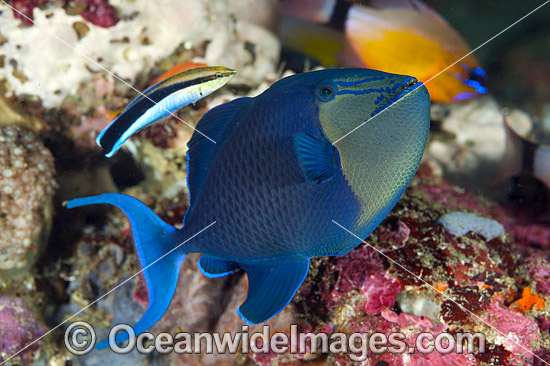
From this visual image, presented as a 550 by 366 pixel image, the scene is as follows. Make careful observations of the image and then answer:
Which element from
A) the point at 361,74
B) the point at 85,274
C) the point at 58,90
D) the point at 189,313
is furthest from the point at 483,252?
the point at 58,90

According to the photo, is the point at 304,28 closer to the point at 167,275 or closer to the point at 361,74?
the point at 361,74

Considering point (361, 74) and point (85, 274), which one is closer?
point (361, 74)

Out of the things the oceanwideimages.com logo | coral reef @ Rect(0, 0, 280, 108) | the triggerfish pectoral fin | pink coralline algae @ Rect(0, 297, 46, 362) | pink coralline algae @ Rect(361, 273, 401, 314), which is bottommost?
pink coralline algae @ Rect(0, 297, 46, 362)

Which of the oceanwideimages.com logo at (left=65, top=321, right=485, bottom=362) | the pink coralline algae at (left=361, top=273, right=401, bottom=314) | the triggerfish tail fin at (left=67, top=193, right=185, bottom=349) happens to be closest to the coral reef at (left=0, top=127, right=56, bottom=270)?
the oceanwideimages.com logo at (left=65, top=321, right=485, bottom=362)

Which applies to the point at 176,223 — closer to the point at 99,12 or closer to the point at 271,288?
the point at 271,288

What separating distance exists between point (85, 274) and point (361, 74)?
115 inches

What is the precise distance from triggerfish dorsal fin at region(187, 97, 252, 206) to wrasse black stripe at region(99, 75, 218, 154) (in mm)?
270

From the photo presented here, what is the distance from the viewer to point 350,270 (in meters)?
2.01

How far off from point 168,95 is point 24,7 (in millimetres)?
2200

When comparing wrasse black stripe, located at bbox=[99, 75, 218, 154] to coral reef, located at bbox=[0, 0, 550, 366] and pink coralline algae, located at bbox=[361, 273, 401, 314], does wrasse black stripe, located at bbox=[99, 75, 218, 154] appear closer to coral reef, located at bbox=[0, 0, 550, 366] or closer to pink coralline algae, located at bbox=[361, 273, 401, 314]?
coral reef, located at bbox=[0, 0, 550, 366]

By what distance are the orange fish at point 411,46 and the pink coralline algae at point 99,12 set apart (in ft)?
7.45

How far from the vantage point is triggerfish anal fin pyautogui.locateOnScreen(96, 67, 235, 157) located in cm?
165

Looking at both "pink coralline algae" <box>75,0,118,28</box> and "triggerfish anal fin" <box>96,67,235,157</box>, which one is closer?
"triggerfish anal fin" <box>96,67,235,157</box>

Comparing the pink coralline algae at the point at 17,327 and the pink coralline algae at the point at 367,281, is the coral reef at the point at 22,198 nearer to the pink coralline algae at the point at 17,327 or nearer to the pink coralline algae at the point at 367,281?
the pink coralline algae at the point at 17,327
